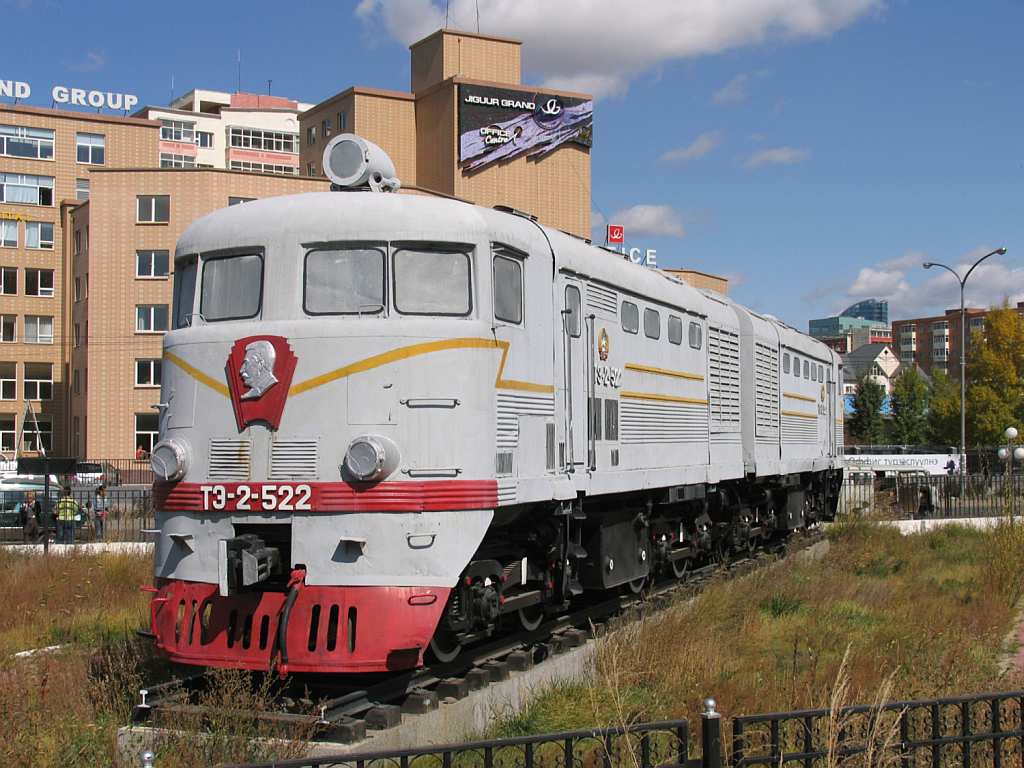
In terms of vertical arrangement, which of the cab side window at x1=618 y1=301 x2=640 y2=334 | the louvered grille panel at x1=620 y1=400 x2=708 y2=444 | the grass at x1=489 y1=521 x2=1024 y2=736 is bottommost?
the grass at x1=489 y1=521 x2=1024 y2=736

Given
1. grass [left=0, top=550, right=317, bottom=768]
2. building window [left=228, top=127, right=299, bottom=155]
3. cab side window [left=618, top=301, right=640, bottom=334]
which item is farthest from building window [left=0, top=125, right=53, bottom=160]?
cab side window [left=618, top=301, right=640, bottom=334]

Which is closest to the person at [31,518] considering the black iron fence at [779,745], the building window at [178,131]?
the black iron fence at [779,745]

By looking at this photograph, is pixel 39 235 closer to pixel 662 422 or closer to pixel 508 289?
pixel 662 422

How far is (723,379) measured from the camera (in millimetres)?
17000

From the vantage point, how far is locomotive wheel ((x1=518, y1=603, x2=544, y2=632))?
464 inches

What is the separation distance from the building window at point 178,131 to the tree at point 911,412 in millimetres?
55474

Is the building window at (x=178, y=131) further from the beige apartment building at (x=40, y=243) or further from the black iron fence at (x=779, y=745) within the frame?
the black iron fence at (x=779, y=745)

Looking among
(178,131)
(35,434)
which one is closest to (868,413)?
(35,434)

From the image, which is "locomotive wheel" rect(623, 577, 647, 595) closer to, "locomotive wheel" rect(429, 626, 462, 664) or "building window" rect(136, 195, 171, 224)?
"locomotive wheel" rect(429, 626, 462, 664)

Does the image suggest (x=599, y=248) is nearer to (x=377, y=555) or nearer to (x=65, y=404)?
(x=377, y=555)

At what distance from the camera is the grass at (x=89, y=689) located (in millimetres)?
7645

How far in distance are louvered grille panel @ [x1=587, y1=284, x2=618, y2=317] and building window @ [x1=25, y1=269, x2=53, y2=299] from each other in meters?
53.3

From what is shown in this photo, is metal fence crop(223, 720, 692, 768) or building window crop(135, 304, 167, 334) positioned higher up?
building window crop(135, 304, 167, 334)

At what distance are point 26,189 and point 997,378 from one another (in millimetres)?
48176
